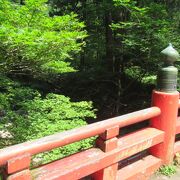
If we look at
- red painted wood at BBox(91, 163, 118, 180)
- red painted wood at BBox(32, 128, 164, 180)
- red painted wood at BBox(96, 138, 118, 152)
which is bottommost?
red painted wood at BBox(91, 163, 118, 180)

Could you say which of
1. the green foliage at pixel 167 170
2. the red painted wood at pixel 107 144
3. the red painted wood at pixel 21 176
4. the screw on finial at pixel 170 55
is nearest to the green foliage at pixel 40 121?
the green foliage at pixel 167 170

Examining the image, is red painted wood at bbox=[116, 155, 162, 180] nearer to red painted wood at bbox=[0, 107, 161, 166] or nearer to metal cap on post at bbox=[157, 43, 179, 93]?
red painted wood at bbox=[0, 107, 161, 166]

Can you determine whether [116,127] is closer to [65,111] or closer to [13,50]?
[13,50]

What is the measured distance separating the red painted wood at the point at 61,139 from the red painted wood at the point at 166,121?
32cm

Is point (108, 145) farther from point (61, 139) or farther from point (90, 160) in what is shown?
point (61, 139)

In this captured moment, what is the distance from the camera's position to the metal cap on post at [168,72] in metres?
2.89

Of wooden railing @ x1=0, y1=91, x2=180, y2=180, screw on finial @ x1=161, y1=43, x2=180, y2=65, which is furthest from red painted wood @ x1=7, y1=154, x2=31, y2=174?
screw on finial @ x1=161, y1=43, x2=180, y2=65

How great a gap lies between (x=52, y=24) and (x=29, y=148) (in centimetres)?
199

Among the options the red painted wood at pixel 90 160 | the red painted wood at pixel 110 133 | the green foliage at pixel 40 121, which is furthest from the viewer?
the green foliage at pixel 40 121

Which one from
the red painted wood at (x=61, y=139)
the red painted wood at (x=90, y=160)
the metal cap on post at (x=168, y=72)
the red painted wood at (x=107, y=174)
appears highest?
the metal cap on post at (x=168, y=72)

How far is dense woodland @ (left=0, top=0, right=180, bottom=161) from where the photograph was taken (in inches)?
134

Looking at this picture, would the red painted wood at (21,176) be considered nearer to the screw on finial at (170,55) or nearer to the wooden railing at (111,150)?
the wooden railing at (111,150)

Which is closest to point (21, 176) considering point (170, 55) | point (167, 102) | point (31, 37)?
point (31, 37)

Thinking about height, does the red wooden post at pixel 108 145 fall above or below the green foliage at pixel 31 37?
below
